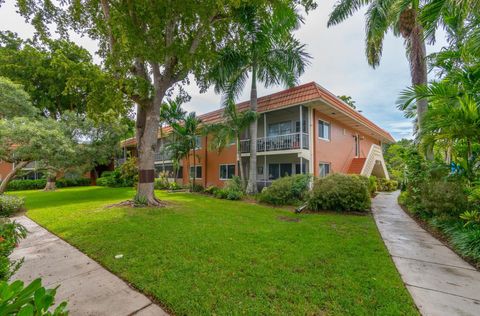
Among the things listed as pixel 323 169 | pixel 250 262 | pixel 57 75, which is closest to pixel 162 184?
pixel 57 75

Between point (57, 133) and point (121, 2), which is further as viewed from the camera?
point (57, 133)

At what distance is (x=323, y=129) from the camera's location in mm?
14859

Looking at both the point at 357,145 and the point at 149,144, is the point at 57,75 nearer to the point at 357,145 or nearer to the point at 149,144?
the point at 149,144

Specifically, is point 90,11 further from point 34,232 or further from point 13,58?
point 13,58

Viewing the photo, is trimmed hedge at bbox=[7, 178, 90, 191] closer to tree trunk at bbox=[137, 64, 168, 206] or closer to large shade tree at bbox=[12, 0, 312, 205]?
large shade tree at bbox=[12, 0, 312, 205]

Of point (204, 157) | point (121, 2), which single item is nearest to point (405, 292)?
point (121, 2)

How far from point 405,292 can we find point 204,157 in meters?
16.7

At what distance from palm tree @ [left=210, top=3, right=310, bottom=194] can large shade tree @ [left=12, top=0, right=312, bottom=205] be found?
572 millimetres

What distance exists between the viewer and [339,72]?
13375 mm

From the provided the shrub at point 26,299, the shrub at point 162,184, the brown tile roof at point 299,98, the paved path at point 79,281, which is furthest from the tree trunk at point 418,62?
the shrub at point 162,184

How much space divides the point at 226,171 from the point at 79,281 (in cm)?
1376

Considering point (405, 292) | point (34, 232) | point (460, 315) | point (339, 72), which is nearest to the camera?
point (460, 315)

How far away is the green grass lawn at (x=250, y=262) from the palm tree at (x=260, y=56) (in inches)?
286

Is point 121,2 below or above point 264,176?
above
